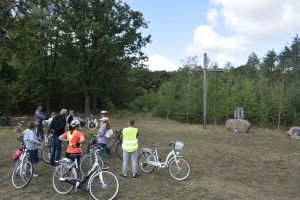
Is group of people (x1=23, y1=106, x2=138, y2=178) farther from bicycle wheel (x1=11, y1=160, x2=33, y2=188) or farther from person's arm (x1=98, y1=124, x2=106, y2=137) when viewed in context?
bicycle wheel (x1=11, y1=160, x2=33, y2=188)

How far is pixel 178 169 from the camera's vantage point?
10.7 m

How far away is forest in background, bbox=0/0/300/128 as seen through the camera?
29.5 meters

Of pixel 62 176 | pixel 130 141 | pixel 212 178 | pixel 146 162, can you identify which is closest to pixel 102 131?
pixel 146 162

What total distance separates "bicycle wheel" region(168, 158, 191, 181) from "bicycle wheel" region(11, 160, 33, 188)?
3826mm

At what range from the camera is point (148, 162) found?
11.3 m

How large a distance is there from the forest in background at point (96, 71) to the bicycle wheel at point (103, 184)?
55.7ft

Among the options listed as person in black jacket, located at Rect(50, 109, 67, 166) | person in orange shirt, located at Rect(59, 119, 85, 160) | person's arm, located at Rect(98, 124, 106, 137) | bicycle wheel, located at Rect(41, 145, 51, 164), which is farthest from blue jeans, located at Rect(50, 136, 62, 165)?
person in orange shirt, located at Rect(59, 119, 85, 160)

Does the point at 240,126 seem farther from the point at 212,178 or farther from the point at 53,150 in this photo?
the point at 53,150

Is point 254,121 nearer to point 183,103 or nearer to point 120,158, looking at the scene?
point 183,103

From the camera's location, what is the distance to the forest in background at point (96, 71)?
2945cm

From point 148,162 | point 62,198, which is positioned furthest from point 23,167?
point 148,162

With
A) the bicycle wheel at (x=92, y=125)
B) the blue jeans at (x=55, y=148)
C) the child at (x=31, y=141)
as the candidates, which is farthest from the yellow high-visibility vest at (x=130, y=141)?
the bicycle wheel at (x=92, y=125)

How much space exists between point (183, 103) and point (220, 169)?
72.8 ft

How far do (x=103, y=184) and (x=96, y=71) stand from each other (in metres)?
29.3
